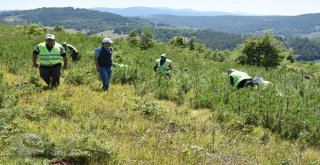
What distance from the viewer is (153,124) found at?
7973 millimetres

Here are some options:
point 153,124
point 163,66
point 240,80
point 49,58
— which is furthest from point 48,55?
point 240,80

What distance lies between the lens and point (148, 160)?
528 cm

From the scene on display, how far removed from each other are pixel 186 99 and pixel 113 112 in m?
3.84

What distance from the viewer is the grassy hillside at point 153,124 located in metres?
5.22

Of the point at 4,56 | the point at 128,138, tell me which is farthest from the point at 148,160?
the point at 4,56

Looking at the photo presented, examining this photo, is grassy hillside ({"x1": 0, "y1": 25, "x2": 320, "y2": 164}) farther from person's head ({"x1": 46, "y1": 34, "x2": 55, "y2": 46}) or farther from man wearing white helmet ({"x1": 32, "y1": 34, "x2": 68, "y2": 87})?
person's head ({"x1": 46, "y1": 34, "x2": 55, "y2": 46})

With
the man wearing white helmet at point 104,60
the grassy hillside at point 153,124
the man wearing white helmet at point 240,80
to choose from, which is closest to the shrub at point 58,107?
the grassy hillside at point 153,124

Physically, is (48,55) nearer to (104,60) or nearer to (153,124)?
(104,60)

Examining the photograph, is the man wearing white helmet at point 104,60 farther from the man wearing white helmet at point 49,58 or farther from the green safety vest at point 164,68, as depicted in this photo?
the green safety vest at point 164,68

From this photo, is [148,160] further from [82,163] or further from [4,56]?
[4,56]

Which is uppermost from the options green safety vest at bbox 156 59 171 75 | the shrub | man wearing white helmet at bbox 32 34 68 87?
man wearing white helmet at bbox 32 34 68 87

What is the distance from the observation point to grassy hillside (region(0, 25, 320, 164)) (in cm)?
522

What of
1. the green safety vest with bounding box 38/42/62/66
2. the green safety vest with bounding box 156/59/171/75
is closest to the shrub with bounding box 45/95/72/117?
the green safety vest with bounding box 38/42/62/66

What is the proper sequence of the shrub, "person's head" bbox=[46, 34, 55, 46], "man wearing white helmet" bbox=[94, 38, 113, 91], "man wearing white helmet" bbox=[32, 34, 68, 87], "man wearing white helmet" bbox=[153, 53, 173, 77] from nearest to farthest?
the shrub < "person's head" bbox=[46, 34, 55, 46] < "man wearing white helmet" bbox=[32, 34, 68, 87] < "man wearing white helmet" bbox=[94, 38, 113, 91] < "man wearing white helmet" bbox=[153, 53, 173, 77]
